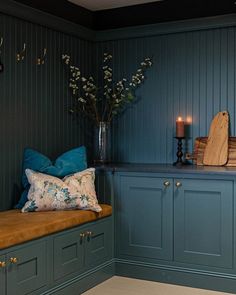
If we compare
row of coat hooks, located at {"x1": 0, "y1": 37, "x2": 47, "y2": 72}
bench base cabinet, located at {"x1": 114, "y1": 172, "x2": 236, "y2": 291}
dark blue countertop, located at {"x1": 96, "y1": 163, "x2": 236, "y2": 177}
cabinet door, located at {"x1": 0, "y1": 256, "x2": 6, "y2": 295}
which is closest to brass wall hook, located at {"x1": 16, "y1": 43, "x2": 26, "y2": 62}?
row of coat hooks, located at {"x1": 0, "y1": 37, "x2": 47, "y2": 72}

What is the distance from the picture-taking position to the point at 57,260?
3301mm

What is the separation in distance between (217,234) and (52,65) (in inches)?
74.6

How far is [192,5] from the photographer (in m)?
4.20

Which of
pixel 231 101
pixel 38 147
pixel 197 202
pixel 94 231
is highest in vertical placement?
pixel 231 101

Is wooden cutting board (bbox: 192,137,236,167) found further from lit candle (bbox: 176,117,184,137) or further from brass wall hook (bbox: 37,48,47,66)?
brass wall hook (bbox: 37,48,47,66)

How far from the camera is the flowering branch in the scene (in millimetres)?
4430

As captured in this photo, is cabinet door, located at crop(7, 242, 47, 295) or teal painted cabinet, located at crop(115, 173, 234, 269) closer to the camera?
cabinet door, located at crop(7, 242, 47, 295)

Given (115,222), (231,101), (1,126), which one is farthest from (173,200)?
(1,126)

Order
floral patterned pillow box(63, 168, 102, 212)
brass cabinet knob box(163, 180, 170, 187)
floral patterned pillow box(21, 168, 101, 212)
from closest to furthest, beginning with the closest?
1. floral patterned pillow box(21, 168, 101, 212)
2. floral patterned pillow box(63, 168, 102, 212)
3. brass cabinet knob box(163, 180, 170, 187)

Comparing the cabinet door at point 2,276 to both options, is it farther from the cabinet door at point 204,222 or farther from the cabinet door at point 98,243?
the cabinet door at point 204,222

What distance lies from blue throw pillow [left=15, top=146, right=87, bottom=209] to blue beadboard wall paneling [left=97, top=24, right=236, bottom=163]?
31.5 inches

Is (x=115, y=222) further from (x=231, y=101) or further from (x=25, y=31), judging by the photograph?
(x=25, y=31)

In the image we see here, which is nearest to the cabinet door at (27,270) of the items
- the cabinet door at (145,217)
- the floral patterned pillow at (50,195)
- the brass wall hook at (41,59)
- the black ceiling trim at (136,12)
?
the floral patterned pillow at (50,195)

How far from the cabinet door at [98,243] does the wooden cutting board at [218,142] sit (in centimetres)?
99
